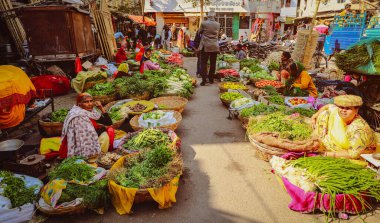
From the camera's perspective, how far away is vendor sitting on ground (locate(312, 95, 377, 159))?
3.34 m

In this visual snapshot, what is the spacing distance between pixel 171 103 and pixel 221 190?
326 cm

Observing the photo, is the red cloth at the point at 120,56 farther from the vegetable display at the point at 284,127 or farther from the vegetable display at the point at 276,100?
the vegetable display at the point at 284,127

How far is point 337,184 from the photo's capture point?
9.45ft

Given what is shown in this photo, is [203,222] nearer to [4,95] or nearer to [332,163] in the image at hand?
[332,163]

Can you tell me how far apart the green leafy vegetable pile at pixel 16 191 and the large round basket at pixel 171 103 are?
3.23 metres

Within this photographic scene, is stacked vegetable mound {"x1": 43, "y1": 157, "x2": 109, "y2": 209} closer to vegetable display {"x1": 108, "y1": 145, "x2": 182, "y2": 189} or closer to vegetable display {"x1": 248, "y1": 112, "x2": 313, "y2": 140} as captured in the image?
vegetable display {"x1": 108, "y1": 145, "x2": 182, "y2": 189}

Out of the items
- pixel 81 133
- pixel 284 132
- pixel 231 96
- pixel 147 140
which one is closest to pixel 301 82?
pixel 231 96

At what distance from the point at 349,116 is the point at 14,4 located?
40.0 feet

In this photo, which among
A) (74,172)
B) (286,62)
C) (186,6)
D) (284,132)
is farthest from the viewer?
(186,6)

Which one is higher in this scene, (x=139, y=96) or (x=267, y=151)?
(x=139, y=96)

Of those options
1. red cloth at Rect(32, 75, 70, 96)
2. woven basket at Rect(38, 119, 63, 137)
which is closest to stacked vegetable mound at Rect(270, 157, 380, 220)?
woven basket at Rect(38, 119, 63, 137)

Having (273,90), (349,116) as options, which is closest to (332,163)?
(349,116)

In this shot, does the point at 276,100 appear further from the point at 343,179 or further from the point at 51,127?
the point at 51,127

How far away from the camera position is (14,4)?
9961mm
